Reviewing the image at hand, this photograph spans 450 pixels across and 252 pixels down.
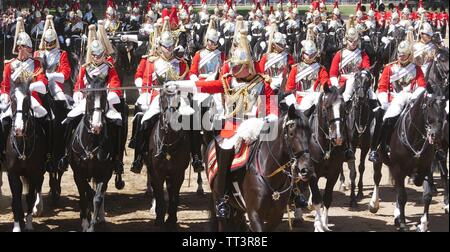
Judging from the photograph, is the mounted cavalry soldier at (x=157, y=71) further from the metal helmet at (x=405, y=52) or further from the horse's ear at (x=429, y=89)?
the horse's ear at (x=429, y=89)

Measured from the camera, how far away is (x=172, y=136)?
10766 mm

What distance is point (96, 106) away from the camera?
10180mm

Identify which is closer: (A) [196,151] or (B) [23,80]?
(B) [23,80]

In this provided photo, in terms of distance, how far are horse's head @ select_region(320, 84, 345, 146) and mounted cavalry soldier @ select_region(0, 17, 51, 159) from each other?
11.4 ft

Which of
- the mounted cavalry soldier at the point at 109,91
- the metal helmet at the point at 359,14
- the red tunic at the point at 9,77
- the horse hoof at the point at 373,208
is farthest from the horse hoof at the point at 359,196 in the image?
the metal helmet at the point at 359,14

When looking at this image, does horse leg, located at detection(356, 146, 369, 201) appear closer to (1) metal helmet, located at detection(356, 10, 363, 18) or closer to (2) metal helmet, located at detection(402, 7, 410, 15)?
(1) metal helmet, located at detection(356, 10, 363, 18)

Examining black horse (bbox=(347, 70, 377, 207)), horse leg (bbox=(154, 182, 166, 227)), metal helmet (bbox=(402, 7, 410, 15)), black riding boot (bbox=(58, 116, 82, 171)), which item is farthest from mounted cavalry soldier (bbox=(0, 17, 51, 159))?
metal helmet (bbox=(402, 7, 410, 15))

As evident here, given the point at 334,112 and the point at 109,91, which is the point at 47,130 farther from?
the point at 334,112

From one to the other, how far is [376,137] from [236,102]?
341 centimetres

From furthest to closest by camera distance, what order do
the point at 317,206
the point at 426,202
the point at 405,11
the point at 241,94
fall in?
1. the point at 405,11
2. the point at 317,206
3. the point at 426,202
4. the point at 241,94

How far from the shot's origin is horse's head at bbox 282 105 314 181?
7824 millimetres

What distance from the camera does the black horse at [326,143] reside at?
10391 millimetres

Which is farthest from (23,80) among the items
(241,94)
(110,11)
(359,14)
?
(359,14)
